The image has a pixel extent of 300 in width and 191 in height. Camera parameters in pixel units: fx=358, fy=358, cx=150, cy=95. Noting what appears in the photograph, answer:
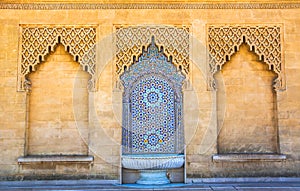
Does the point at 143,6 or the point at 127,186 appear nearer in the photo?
the point at 127,186

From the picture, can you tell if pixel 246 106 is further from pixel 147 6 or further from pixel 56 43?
pixel 56 43

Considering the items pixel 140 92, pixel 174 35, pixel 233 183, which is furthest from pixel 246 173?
pixel 174 35

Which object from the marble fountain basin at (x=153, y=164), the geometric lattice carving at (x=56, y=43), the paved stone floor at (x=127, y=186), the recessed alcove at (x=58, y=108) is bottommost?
the paved stone floor at (x=127, y=186)

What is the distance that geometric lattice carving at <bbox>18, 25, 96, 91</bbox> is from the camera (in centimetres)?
677

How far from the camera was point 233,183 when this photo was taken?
6410 millimetres

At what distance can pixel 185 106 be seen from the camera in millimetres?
6691

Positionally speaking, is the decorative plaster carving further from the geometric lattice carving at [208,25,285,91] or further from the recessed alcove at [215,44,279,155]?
the recessed alcove at [215,44,279,155]

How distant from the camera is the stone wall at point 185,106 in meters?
6.57

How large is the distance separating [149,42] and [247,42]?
6.19ft

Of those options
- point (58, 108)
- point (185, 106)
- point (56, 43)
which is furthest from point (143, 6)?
point (58, 108)

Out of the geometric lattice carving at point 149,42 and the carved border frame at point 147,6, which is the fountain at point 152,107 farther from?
the carved border frame at point 147,6

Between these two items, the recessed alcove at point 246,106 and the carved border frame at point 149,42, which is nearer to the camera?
the carved border frame at point 149,42

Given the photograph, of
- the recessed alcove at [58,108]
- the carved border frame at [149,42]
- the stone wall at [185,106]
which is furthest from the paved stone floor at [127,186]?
the carved border frame at [149,42]

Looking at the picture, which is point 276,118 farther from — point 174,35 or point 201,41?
point 174,35
